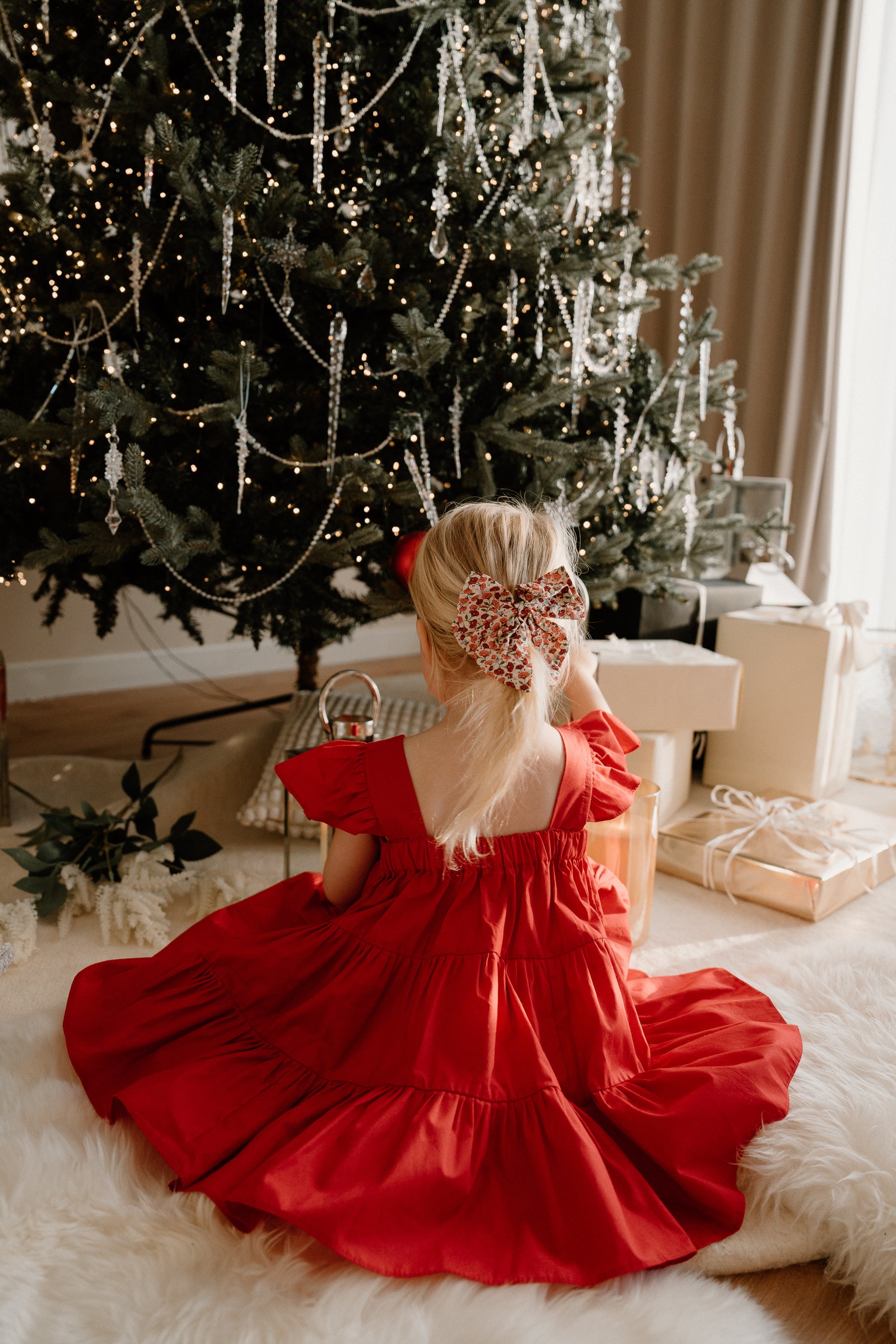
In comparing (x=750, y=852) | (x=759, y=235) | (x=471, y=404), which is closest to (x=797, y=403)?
(x=759, y=235)

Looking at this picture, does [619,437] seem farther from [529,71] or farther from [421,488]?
[529,71]

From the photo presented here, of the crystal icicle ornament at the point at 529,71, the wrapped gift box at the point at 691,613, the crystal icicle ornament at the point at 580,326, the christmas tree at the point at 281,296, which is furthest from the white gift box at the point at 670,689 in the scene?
the crystal icicle ornament at the point at 529,71

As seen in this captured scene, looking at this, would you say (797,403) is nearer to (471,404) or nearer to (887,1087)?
(471,404)

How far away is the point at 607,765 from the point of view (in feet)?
3.92

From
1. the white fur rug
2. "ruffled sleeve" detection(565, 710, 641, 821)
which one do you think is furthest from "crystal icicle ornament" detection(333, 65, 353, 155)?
the white fur rug

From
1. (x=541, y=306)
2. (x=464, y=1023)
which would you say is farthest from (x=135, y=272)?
(x=464, y=1023)

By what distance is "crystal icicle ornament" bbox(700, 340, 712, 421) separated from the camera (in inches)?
83.7

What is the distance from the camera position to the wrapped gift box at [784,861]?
1.68 metres

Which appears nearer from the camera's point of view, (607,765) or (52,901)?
(607,765)

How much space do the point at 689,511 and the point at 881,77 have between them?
1.81 meters

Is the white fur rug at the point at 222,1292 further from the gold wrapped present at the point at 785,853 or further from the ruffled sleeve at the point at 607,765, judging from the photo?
the gold wrapped present at the point at 785,853

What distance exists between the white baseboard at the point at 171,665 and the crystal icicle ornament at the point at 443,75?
1.52 m

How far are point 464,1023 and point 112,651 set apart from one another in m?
2.54

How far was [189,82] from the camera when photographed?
1724 millimetres
